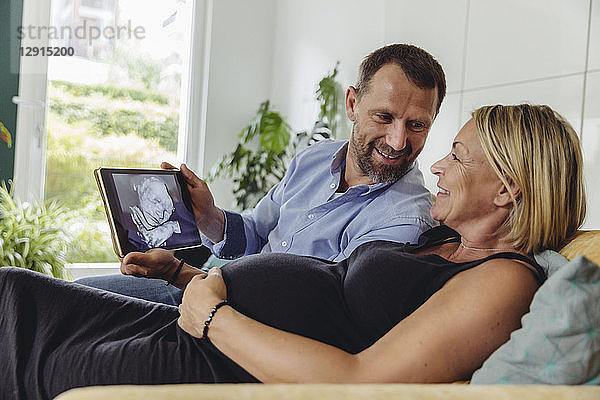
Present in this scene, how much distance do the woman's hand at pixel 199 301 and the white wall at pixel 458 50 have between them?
1.13 meters

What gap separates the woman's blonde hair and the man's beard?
45cm

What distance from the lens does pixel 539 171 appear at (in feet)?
3.62

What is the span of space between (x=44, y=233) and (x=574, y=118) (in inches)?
84.2

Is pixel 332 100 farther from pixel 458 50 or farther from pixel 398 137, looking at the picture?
pixel 398 137

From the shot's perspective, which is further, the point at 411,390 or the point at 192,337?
the point at 192,337

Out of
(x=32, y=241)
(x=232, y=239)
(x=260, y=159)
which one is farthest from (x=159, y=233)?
(x=260, y=159)

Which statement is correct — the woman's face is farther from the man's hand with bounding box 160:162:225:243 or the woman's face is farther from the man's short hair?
the man's hand with bounding box 160:162:225:243

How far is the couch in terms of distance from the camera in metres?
0.60

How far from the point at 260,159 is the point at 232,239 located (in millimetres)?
1571

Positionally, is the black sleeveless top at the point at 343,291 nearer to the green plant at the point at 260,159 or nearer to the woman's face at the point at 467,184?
the woman's face at the point at 467,184

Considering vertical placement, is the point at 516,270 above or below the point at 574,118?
below

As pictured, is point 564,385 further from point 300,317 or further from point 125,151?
point 125,151

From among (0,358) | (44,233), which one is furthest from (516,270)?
(44,233)

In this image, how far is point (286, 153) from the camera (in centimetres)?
338
